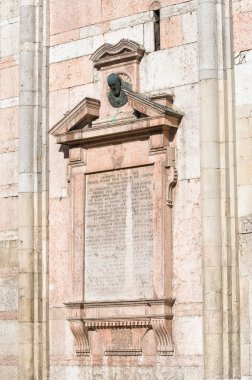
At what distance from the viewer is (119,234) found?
1627cm

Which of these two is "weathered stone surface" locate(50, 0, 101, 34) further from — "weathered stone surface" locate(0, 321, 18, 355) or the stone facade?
"weathered stone surface" locate(0, 321, 18, 355)

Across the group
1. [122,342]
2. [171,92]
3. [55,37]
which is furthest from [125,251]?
[55,37]

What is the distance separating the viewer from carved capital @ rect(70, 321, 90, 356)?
54.2ft

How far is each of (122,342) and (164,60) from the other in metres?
4.22

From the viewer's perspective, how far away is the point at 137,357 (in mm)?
15930

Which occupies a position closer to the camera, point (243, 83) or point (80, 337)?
point (243, 83)

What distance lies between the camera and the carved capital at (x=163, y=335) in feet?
50.8

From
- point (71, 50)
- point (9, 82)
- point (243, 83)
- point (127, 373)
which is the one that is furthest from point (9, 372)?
point (243, 83)

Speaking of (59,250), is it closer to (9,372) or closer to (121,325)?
(121,325)

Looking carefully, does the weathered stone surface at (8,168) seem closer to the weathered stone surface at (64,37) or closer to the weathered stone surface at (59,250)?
the weathered stone surface at (59,250)

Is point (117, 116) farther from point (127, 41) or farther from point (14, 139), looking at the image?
point (14, 139)

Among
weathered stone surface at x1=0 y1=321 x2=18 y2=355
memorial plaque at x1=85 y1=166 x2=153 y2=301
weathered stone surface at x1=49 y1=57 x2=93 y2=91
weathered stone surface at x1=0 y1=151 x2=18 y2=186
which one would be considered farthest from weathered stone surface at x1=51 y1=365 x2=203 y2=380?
weathered stone surface at x1=49 y1=57 x2=93 y2=91

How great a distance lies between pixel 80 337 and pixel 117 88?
3820 millimetres

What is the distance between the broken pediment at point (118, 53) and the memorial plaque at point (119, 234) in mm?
1702
